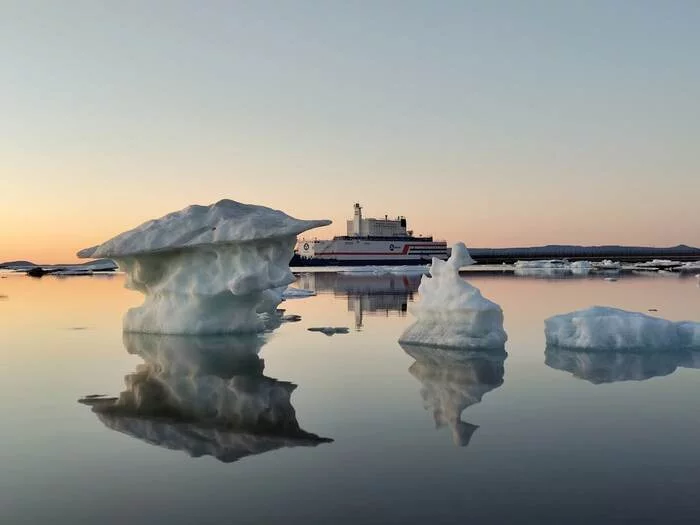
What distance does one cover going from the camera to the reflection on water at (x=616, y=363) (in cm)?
1078

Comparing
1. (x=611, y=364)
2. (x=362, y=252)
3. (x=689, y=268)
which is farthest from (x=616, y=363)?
(x=362, y=252)

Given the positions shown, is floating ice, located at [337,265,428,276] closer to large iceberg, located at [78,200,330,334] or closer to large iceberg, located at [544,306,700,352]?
large iceberg, located at [78,200,330,334]

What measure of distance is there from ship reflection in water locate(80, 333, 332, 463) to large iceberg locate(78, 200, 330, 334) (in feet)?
8.89

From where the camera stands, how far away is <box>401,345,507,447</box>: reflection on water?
7.87 metres

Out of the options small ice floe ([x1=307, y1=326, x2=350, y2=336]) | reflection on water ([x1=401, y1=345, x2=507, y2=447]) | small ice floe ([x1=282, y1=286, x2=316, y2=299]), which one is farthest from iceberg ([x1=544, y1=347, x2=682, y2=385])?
small ice floe ([x1=282, y1=286, x2=316, y2=299])

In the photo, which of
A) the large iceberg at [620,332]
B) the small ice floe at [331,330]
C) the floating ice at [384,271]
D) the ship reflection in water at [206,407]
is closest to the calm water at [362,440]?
the ship reflection in water at [206,407]

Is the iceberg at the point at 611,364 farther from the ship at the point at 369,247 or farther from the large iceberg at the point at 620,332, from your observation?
the ship at the point at 369,247

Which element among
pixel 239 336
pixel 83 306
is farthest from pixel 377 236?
pixel 239 336

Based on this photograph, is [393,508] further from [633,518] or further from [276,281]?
[276,281]

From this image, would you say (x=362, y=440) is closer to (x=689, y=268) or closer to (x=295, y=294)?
(x=295, y=294)

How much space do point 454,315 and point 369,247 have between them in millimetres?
88208

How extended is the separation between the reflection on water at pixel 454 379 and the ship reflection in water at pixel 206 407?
169 cm

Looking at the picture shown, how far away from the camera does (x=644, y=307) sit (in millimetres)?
22938

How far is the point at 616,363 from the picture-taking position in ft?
39.2
